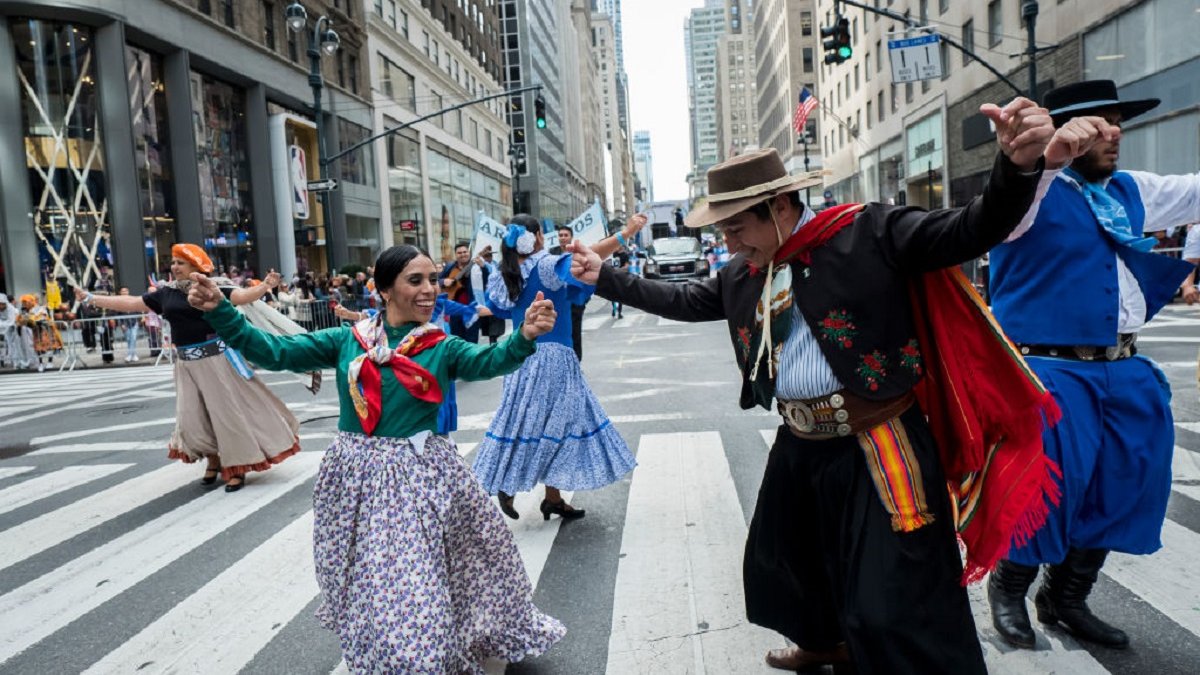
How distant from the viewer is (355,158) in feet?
119

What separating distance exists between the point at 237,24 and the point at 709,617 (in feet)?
99.8

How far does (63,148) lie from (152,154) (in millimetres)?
2508

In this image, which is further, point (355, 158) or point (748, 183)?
point (355, 158)

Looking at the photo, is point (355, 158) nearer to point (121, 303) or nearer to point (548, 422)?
point (121, 303)

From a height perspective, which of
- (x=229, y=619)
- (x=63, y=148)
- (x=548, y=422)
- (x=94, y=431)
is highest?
(x=63, y=148)

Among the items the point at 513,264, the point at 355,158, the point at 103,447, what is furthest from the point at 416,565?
the point at 355,158

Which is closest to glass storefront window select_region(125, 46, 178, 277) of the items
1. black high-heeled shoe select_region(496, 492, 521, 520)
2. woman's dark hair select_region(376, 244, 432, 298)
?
black high-heeled shoe select_region(496, 492, 521, 520)

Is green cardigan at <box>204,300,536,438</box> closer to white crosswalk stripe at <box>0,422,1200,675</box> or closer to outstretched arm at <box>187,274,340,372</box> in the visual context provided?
outstretched arm at <box>187,274,340,372</box>

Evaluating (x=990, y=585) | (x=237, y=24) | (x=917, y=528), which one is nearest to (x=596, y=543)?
(x=990, y=585)

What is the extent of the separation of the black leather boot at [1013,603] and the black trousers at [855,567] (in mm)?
878

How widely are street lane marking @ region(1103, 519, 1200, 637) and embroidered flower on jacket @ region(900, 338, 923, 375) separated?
1.88 m

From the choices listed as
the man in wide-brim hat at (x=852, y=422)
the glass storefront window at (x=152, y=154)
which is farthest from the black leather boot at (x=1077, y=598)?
the glass storefront window at (x=152, y=154)

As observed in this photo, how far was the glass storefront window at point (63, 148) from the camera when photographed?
886 inches

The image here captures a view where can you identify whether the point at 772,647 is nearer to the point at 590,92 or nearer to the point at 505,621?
the point at 505,621
